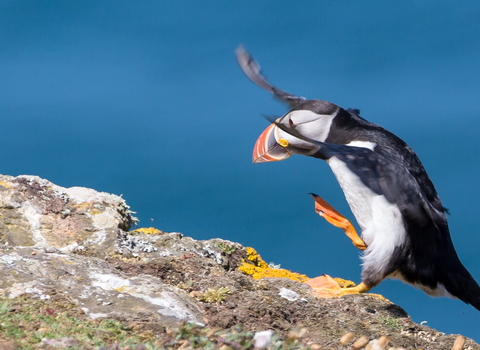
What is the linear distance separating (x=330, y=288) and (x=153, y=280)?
6.08ft

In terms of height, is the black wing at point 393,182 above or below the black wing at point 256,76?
below

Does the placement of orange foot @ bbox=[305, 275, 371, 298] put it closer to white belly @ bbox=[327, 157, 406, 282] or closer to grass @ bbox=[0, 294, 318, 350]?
white belly @ bbox=[327, 157, 406, 282]

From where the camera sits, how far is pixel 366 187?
250 inches

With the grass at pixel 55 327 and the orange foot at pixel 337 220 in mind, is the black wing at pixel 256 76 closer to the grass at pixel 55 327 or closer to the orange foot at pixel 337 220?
the orange foot at pixel 337 220

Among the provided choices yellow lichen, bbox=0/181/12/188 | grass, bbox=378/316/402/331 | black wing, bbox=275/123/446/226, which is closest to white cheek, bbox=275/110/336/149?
black wing, bbox=275/123/446/226

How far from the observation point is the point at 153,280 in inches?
189

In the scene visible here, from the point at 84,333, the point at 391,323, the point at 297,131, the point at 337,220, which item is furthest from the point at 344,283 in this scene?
the point at 84,333

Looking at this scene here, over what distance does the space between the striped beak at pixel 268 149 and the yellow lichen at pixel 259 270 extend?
5.01 feet

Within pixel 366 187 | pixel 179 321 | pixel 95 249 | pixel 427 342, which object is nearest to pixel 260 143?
pixel 366 187

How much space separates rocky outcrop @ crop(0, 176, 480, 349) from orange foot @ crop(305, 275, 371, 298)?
107 mm

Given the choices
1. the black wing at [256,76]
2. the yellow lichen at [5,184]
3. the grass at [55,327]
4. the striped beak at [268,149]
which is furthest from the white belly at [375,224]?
the yellow lichen at [5,184]

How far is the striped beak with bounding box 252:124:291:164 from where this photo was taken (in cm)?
774

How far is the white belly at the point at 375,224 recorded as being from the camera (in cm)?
629

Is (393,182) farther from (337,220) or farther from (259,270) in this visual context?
(259,270)
